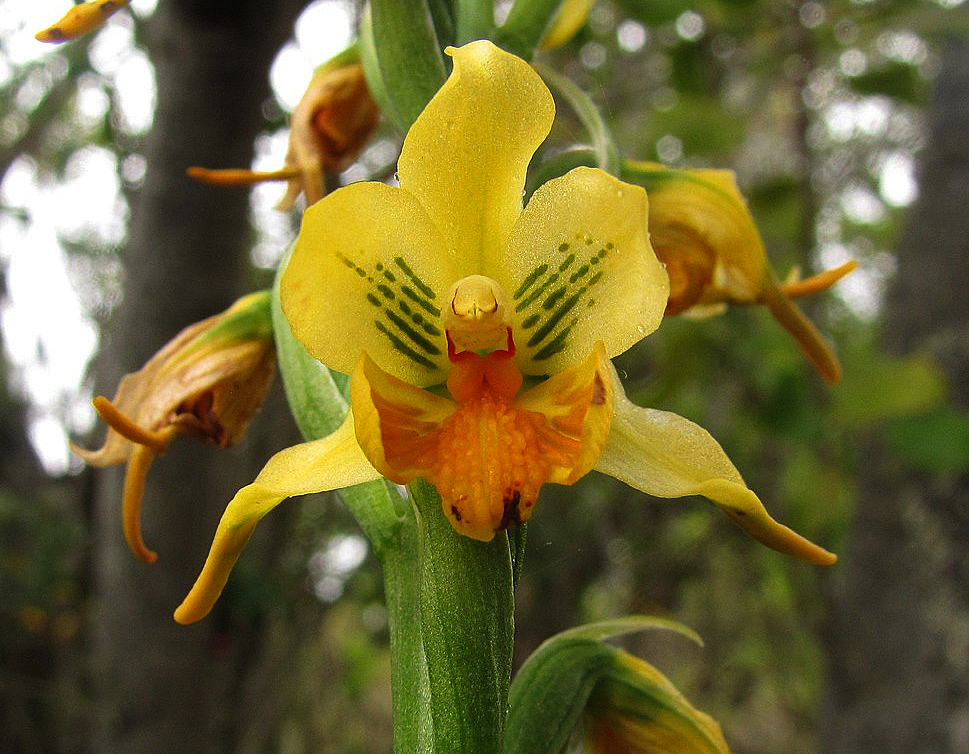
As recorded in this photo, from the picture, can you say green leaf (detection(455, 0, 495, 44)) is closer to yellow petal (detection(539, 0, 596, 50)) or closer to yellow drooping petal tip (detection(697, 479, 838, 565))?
yellow petal (detection(539, 0, 596, 50))

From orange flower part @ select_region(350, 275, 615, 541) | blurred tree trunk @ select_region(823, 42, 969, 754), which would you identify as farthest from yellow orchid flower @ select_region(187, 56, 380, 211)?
blurred tree trunk @ select_region(823, 42, 969, 754)

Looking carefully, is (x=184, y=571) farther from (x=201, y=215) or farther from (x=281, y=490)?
(x=281, y=490)

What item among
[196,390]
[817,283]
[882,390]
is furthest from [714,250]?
[882,390]

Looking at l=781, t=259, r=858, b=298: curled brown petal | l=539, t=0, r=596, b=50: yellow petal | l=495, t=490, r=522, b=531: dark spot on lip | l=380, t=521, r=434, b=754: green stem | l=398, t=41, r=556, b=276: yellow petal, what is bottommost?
l=380, t=521, r=434, b=754: green stem

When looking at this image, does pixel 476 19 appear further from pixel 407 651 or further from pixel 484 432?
pixel 407 651

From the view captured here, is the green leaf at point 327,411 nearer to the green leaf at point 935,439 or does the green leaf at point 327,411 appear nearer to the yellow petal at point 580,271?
the yellow petal at point 580,271
